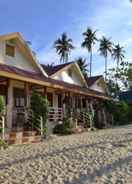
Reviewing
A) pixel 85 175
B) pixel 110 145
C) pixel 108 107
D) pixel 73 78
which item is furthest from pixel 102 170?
pixel 108 107

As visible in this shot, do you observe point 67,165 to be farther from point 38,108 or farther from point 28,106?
point 28,106

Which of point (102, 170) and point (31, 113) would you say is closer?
point (102, 170)

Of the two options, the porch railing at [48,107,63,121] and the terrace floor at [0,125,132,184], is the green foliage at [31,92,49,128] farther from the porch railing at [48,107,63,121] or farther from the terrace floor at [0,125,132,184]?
the terrace floor at [0,125,132,184]

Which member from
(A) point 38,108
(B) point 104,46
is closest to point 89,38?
(B) point 104,46

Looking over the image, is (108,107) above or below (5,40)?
below

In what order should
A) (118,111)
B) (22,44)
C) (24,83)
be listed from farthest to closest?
(118,111) → (22,44) → (24,83)

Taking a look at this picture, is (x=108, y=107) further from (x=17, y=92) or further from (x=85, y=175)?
(x=85, y=175)

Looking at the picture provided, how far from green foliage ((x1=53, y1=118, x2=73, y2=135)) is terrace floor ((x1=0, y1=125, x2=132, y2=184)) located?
285 inches

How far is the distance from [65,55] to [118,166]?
4963 cm

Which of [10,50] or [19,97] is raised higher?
[10,50]

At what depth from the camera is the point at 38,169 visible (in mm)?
8719

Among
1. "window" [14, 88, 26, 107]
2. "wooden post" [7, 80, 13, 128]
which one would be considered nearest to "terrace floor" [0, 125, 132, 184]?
"wooden post" [7, 80, 13, 128]

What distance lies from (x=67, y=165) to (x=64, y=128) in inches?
427

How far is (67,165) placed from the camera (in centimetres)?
924
